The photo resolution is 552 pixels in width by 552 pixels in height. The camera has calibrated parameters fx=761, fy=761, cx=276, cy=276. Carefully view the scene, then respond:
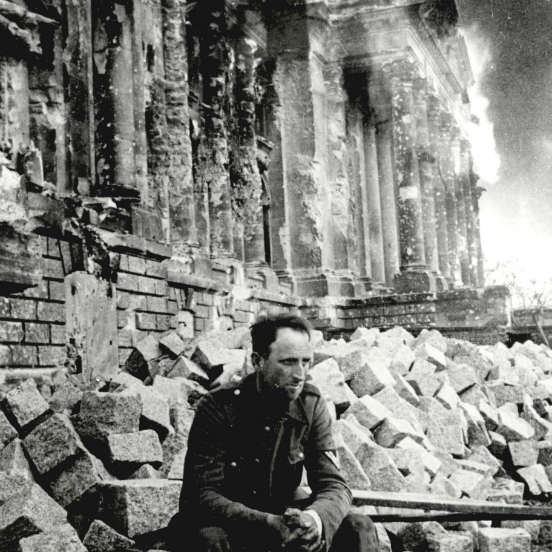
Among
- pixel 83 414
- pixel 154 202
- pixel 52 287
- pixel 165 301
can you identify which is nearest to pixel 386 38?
pixel 154 202

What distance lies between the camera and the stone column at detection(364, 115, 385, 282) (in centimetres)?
2333

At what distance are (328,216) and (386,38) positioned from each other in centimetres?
525

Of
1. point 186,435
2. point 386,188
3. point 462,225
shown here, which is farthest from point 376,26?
point 186,435

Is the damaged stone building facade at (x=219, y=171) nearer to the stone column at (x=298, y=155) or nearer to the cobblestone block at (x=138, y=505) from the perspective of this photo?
the stone column at (x=298, y=155)

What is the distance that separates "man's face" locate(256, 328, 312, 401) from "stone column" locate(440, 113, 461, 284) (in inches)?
826

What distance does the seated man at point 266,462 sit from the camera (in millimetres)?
3078

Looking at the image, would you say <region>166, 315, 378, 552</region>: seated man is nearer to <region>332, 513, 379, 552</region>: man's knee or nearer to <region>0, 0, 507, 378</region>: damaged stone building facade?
<region>332, 513, 379, 552</region>: man's knee

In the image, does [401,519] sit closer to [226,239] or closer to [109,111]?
[109,111]

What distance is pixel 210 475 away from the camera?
3.19 metres

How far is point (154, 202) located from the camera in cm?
1064

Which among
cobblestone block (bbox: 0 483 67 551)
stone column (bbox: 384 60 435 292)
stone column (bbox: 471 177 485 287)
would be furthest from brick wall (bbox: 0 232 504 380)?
stone column (bbox: 471 177 485 287)

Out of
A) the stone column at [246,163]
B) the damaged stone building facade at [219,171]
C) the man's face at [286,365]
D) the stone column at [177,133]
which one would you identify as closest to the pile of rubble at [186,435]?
the damaged stone building facade at [219,171]

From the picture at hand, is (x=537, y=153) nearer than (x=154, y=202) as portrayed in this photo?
No

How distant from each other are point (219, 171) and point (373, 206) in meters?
10.7
